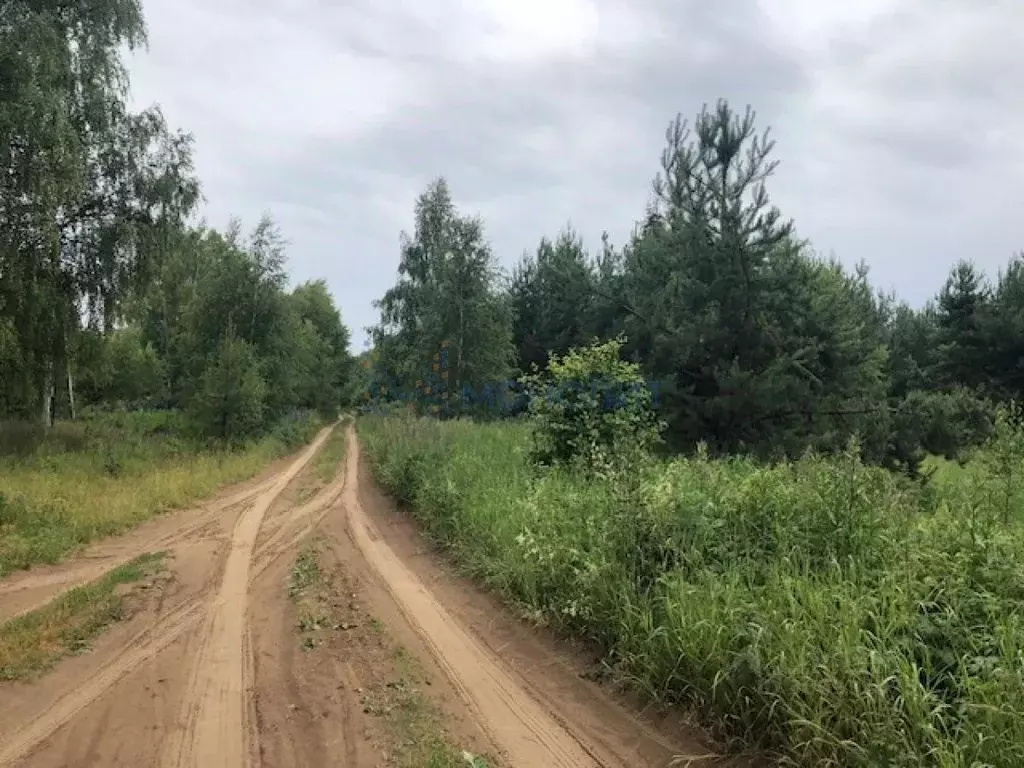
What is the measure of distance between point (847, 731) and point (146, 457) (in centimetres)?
2072

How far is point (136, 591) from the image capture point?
7836 millimetres

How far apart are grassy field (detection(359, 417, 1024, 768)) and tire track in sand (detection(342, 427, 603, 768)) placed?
29.0 inches

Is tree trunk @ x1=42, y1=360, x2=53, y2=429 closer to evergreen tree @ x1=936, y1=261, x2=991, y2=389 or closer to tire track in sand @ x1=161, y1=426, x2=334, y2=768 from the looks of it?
tire track in sand @ x1=161, y1=426, x2=334, y2=768

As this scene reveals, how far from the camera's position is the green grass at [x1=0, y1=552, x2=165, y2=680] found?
18.5 feet

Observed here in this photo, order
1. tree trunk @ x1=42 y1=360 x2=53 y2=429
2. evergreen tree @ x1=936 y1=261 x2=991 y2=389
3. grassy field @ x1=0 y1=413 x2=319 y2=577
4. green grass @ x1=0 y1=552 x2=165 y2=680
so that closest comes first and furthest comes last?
green grass @ x1=0 y1=552 x2=165 y2=680 < grassy field @ x1=0 y1=413 x2=319 y2=577 < tree trunk @ x1=42 y1=360 x2=53 y2=429 < evergreen tree @ x1=936 y1=261 x2=991 y2=389

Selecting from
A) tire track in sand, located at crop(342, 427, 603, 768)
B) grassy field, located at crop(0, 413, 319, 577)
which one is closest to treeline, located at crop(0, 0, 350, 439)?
grassy field, located at crop(0, 413, 319, 577)

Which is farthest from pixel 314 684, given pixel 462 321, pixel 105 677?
pixel 462 321

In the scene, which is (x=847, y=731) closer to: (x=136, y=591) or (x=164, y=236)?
(x=136, y=591)

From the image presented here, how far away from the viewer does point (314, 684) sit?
17.3ft

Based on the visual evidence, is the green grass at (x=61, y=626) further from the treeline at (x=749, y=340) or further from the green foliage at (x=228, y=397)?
the green foliage at (x=228, y=397)

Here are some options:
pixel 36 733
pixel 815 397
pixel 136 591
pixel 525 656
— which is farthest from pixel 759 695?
pixel 815 397

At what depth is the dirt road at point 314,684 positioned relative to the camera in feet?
14.1

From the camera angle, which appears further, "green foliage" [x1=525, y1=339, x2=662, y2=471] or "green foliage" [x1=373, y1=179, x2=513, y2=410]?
"green foliage" [x1=373, y1=179, x2=513, y2=410]

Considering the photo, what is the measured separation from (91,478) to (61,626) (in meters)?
10.7
